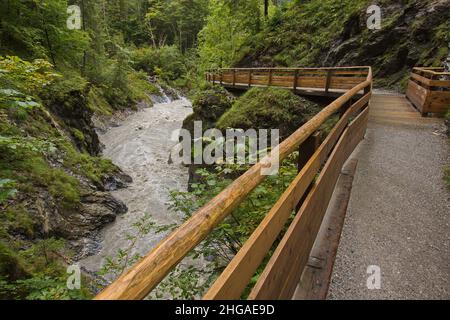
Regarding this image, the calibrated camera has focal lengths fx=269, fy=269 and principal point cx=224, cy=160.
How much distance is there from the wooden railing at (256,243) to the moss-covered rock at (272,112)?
6.89 meters

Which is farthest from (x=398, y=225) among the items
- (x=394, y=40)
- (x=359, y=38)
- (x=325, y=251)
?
(x=359, y=38)

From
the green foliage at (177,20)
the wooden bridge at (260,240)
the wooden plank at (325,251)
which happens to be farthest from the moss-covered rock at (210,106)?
the green foliage at (177,20)

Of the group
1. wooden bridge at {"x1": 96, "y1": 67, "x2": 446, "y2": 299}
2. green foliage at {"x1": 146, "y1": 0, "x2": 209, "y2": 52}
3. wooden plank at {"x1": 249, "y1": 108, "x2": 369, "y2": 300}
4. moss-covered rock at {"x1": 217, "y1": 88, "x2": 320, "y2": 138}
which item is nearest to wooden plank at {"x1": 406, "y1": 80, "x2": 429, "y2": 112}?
moss-covered rock at {"x1": 217, "y1": 88, "x2": 320, "y2": 138}

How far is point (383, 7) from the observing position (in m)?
16.4

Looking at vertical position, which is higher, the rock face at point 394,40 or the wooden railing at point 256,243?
the rock face at point 394,40

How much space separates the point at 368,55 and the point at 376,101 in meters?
6.43

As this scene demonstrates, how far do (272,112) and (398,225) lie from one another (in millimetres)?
7291

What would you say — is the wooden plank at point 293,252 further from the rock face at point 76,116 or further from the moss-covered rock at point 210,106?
the rock face at point 76,116

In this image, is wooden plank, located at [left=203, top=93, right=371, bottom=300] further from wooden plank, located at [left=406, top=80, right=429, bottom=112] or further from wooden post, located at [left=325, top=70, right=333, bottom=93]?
wooden post, located at [left=325, top=70, right=333, bottom=93]

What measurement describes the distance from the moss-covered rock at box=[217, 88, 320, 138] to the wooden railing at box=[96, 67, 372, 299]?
6890 mm

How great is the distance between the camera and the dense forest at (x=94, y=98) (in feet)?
13.7

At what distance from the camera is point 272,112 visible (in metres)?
10.3

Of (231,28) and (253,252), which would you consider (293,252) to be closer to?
(253,252)
